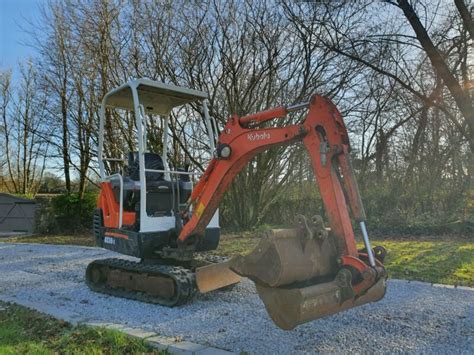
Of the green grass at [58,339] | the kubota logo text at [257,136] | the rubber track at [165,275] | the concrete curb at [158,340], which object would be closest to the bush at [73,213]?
the rubber track at [165,275]

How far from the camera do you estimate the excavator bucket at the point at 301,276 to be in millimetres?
3697

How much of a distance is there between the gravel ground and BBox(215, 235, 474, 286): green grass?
2.28ft

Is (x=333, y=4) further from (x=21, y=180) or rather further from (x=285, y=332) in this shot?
(x=21, y=180)

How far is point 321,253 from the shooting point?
13.3ft

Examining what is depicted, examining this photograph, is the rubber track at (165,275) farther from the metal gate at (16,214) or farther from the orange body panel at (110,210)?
the metal gate at (16,214)

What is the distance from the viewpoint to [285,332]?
438cm

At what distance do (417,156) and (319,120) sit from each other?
44.5 feet

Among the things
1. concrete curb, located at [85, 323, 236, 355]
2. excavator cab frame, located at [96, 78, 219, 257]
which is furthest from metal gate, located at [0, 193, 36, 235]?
concrete curb, located at [85, 323, 236, 355]

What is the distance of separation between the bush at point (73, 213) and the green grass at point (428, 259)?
706 cm

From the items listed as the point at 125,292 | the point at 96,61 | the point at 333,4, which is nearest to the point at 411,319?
the point at 125,292

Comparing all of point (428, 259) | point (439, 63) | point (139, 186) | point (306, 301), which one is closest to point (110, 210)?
point (139, 186)

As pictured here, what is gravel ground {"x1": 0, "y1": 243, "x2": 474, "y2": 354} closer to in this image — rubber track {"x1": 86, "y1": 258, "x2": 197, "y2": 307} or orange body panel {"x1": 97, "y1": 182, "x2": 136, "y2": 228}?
rubber track {"x1": 86, "y1": 258, "x2": 197, "y2": 307}

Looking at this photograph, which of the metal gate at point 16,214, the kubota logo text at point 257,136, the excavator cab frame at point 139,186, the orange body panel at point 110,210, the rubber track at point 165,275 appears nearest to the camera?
the kubota logo text at point 257,136

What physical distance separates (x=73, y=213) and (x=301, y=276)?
14139mm
